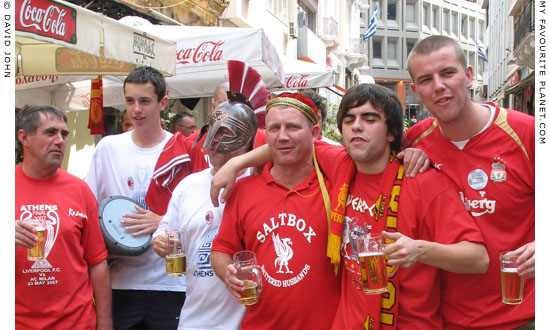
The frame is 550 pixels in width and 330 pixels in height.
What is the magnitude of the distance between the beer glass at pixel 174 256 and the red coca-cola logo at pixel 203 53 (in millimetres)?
4459

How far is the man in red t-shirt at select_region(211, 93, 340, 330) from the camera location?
2852mm

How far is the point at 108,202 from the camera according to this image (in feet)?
12.0

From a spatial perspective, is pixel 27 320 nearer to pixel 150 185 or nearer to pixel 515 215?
pixel 150 185

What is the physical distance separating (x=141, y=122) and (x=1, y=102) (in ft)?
3.46

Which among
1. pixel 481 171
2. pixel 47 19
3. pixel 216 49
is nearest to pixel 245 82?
pixel 481 171

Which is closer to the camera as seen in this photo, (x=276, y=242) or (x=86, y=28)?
(x=276, y=242)

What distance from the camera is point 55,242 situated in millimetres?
3260

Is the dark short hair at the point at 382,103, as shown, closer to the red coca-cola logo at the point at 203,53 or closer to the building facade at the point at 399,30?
the red coca-cola logo at the point at 203,53

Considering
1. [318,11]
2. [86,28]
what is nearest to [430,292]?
[86,28]

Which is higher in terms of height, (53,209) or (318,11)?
(318,11)

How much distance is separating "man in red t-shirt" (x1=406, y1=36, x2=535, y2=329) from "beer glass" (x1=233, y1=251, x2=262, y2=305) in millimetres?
986

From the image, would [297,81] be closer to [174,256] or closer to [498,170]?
[174,256]

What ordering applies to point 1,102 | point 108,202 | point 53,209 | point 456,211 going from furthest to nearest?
point 108,202 → point 53,209 → point 1,102 → point 456,211

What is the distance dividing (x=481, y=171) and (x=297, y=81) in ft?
25.9
